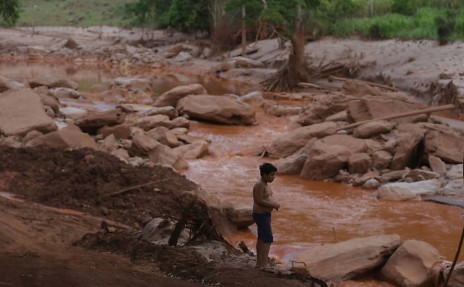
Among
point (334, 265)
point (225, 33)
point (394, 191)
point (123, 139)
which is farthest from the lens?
point (225, 33)

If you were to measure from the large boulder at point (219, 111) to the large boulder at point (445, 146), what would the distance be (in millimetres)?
6149

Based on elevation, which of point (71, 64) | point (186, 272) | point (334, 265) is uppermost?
point (186, 272)

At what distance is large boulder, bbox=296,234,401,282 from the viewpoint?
7082mm

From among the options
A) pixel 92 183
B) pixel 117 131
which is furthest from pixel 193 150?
pixel 92 183

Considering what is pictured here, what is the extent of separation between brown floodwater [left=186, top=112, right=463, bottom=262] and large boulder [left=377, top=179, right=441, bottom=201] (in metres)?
0.17

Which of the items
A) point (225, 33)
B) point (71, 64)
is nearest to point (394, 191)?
point (225, 33)

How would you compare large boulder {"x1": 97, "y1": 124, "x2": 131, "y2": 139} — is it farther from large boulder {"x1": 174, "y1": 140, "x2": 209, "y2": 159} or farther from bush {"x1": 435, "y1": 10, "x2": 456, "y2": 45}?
bush {"x1": 435, "y1": 10, "x2": 456, "y2": 45}

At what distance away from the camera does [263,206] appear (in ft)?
19.4

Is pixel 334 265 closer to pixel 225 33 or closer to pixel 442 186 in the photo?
pixel 442 186

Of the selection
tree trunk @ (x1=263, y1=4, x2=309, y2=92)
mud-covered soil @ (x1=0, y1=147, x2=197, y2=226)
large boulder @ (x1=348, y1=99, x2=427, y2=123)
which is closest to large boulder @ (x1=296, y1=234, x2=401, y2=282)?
mud-covered soil @ (x1=0, y1=147, x2=197, y2=226)

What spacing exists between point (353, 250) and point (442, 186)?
15.2 ft

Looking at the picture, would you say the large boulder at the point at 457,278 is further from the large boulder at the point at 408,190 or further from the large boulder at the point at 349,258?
the large boulder at the point at 408,190

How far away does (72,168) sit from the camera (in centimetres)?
984

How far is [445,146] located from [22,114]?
8386 millimetres
